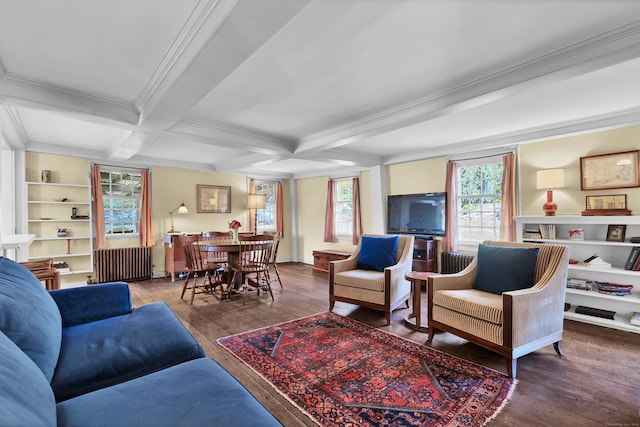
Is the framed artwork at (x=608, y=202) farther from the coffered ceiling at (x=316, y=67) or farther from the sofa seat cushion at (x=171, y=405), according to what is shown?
the sofa seat cushion at (x=171, y=405)

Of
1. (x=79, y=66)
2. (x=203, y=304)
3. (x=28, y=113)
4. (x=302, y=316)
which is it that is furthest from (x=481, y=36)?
(x=28, y=113)

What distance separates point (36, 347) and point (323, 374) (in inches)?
67.4

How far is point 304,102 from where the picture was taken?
309 centimetres

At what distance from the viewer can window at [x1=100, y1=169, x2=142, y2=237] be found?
18.4ft

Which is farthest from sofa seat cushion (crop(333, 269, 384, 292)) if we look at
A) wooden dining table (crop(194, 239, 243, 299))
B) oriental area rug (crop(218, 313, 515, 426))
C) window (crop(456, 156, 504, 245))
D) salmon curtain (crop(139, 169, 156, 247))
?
salmon curtain (crop(139, 169, 156, 247))

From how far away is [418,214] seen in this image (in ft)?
17.7

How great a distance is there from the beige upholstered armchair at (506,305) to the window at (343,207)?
156 inches

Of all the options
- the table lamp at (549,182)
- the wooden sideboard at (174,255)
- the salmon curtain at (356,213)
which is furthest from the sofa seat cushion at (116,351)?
the salmon curtain at (356,213)

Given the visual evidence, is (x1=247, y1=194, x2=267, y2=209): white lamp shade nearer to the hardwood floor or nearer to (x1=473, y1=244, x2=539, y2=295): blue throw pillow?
the hardwood floor

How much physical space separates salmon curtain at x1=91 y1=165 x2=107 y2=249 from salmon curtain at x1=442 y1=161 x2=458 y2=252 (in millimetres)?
5763

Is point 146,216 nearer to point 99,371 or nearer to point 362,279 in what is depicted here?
point 362,279

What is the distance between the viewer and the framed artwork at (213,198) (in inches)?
259

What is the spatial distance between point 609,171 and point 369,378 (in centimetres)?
366

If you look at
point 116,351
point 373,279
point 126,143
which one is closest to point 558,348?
point 373,279
